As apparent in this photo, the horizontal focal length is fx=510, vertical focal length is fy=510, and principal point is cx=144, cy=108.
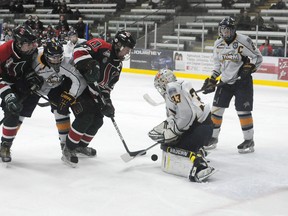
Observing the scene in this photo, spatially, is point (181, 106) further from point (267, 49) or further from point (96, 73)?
point (267, 49)

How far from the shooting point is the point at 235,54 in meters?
4.13

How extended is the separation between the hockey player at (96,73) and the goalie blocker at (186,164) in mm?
511

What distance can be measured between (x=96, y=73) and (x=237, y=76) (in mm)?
1394

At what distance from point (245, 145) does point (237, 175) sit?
2.48 ft

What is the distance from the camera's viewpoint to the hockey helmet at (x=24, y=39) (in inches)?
124

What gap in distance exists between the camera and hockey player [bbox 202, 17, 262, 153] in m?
4.07

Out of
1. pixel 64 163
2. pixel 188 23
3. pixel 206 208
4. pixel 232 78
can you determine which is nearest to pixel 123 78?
pixel 188 23

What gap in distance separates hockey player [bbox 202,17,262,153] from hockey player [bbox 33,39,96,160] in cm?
124

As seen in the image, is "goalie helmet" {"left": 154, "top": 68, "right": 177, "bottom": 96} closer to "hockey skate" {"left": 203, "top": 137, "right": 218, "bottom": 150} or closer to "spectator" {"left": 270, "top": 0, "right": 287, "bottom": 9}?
"hockey skate" {"left": 203, "top": 137, "right": 218, "bottom": 150}

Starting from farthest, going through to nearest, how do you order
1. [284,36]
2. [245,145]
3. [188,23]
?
[188,23]
[284,36]
[245,145]

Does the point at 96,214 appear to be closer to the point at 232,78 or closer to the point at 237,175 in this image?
the point at 237,175

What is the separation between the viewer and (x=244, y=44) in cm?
A: 411

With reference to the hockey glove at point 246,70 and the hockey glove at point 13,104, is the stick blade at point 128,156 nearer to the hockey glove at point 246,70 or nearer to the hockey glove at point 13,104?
the hockey glove at point 13,104

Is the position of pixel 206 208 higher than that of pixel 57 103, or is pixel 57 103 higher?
pixel 57 103
